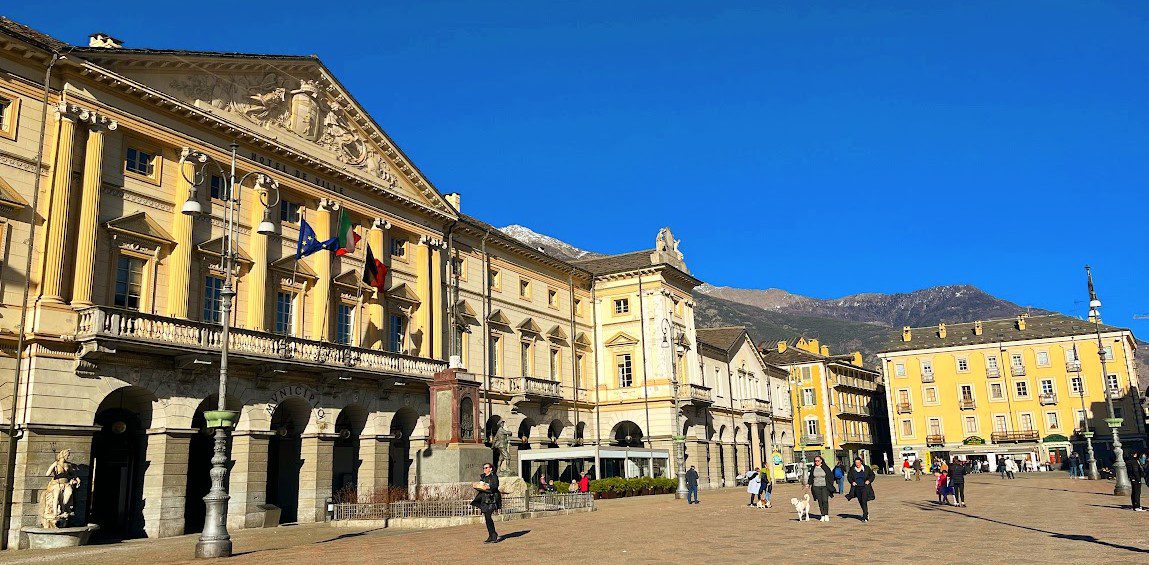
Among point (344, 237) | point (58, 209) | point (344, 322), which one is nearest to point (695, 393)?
point (344, 322)

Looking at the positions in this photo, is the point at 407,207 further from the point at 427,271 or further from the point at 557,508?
the point at 557,508

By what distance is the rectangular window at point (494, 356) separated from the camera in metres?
48.5

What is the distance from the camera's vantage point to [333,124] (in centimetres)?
3919

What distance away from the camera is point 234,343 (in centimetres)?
3048

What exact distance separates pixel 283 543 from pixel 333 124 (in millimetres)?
21365

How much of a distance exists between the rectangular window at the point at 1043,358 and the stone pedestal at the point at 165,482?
276 ft

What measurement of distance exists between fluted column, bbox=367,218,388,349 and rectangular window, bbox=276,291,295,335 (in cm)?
441

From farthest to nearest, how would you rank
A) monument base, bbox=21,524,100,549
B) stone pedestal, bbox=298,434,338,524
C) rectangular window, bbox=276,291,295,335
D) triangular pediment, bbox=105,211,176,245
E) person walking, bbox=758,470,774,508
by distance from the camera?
rectangular window, bbox=276,291,295,335
stone pedestal, bbox=298,434,338,524
person walking, bbox=758,470,774,508
triangular pediment, bbox=105,211,176,245
monument base, bbox=21,524,100,549

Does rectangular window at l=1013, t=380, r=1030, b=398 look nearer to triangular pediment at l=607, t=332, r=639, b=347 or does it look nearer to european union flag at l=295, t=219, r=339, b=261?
triangular pediment at l=607, t=332, r=639, b=347

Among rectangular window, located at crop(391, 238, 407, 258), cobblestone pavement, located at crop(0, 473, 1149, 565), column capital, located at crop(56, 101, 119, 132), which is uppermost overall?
column capital, located at crop(56, 101, 119, 132)

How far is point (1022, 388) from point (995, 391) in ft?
8.28

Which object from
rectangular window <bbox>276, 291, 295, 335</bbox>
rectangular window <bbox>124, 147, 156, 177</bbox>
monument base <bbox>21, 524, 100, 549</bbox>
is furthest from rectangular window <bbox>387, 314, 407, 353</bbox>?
monument base <bbox>21, 524, 100, 549</bbox>

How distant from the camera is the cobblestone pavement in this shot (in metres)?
16.5

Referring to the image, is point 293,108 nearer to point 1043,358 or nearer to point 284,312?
point 284,312
